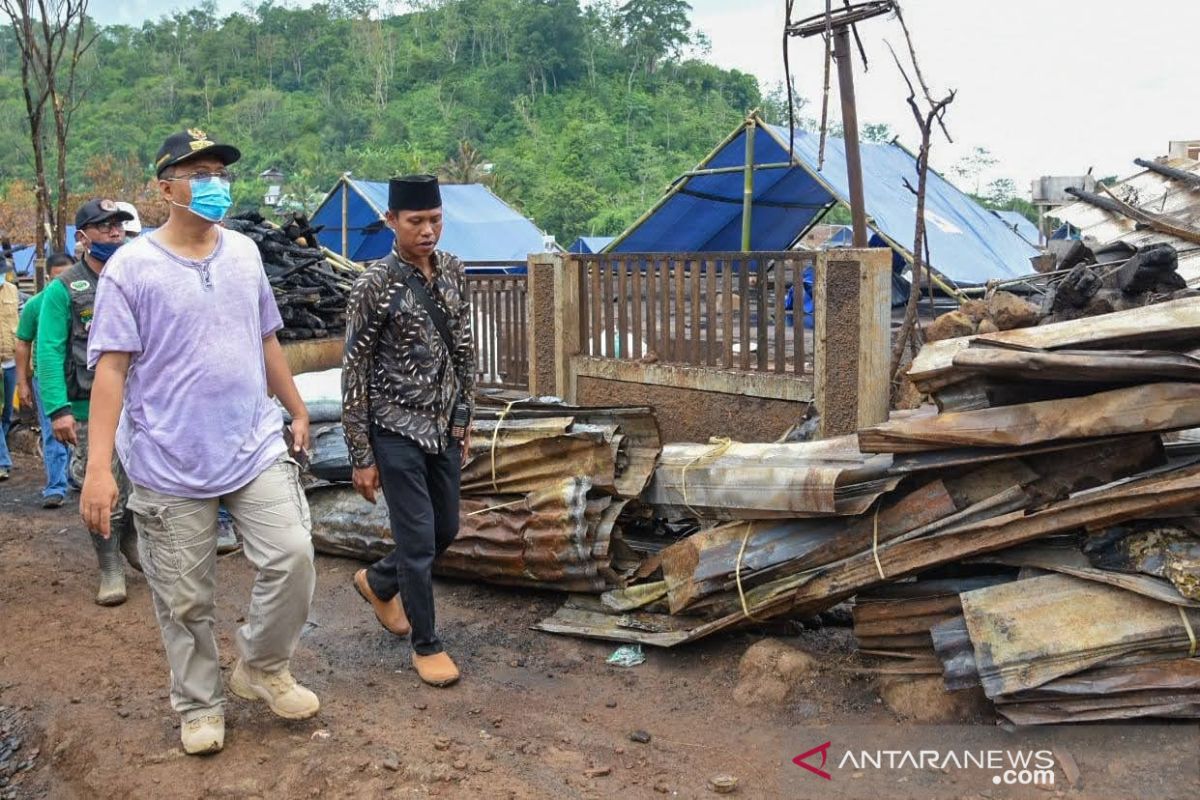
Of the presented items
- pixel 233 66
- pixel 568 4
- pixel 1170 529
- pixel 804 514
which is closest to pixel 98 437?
pixel 804 514

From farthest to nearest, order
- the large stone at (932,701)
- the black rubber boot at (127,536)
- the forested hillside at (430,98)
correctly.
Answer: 1. the forested hillside at (430,98)
2. the black rubber boot at (127,536)
3. the large stone at (932,701)

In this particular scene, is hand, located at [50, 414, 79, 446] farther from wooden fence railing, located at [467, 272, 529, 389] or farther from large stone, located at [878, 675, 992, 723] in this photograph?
large stone, located at [878, 675, 992, 723]

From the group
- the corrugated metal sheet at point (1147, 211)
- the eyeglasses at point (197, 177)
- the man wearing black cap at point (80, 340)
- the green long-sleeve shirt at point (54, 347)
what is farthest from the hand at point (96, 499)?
the corrugated metal sheet at point (1147, 211)

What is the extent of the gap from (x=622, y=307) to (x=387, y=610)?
3302 mm


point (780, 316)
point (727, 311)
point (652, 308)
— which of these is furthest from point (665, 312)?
point (780, 316)

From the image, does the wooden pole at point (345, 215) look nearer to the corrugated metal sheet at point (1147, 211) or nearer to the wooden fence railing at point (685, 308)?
the wooden fence railing at point (685, 308)

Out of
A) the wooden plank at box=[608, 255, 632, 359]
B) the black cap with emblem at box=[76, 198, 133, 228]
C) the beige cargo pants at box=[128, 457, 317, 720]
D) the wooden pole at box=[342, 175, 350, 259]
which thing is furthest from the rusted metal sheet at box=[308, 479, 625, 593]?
the wooden pole at box=[342, 175, 350, 259]

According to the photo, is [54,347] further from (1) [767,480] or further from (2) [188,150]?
(1) [767,480]

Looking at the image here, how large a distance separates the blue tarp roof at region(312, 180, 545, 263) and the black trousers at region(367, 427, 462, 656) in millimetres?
16657

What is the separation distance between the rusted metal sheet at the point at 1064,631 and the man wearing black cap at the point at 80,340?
4152 millimetres

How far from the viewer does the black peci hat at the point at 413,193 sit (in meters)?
4.02

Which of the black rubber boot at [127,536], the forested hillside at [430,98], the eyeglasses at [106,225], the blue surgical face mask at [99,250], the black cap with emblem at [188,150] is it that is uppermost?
the forested hillside at [430,98]

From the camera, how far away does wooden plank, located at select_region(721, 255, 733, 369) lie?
6.47 metres

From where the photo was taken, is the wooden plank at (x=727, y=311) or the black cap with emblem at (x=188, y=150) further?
the wooden plank at (x=727, y=311)
